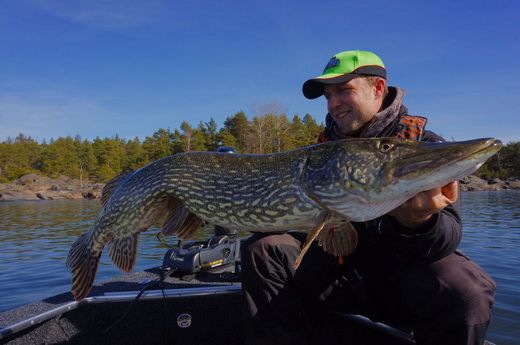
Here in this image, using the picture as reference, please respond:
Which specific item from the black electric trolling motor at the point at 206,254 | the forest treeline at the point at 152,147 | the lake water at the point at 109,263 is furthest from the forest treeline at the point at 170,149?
the black electric trolling motor at the point at 206,254

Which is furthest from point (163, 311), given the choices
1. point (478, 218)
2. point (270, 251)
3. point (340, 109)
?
point (478, 218)

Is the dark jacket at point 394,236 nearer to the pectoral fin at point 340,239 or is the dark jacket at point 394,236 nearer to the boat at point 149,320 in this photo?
the pectoral fin at point 340,239

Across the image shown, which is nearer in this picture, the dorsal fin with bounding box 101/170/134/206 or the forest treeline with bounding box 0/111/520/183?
the dorsal fin with bounding box 101/170/134/206

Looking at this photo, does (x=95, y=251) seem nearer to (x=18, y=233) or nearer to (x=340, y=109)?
(x=340, y=109)

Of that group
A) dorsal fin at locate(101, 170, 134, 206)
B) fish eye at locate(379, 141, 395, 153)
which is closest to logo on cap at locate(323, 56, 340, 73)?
fish eye at locate(379, 141, 395, 153)

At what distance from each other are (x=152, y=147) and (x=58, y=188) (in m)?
11.9

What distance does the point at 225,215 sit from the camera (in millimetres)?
2135

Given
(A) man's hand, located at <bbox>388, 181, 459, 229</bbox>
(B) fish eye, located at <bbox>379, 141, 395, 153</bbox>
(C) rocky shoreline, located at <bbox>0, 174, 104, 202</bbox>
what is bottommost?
(C) rocky shoreline, located at <bbox>0, 174, 104, 202</bbox>

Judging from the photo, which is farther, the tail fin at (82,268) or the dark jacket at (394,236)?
the tail fin at (82,268)

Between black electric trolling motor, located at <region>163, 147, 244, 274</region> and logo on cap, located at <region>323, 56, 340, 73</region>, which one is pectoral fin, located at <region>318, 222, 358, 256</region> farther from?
black electric trolling motor, located at <region>163, 147, 244, 274</region>

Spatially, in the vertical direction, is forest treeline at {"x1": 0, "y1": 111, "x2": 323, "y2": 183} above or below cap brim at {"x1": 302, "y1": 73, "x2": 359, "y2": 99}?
above

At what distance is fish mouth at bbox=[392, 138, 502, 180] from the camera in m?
1.48

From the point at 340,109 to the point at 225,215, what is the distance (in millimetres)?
1221

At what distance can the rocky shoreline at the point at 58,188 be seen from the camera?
33509mm
